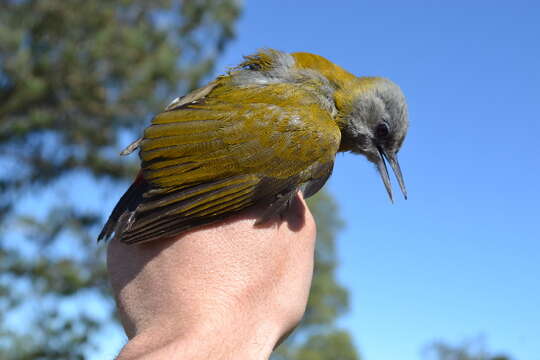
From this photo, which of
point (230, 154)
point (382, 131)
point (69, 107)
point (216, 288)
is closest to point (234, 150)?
point (230, 154)

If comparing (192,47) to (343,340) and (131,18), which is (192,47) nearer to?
(131,18)

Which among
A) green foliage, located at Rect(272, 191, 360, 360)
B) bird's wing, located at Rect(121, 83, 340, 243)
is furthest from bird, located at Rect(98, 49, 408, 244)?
green foliage, located at Rect(272, 191, 360, 360)

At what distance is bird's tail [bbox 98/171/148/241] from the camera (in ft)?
10.8

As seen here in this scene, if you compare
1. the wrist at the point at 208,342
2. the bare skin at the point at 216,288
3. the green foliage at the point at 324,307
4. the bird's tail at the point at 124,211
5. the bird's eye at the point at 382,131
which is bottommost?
the wrist at the point at 208,342

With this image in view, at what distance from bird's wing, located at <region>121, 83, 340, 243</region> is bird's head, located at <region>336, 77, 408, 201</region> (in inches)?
24.9

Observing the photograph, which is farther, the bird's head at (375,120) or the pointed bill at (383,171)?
the pointed bill at (383,171)

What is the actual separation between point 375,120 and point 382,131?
161 millimetres

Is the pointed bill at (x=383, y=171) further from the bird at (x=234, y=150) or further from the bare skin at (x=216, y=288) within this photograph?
the bare skin at (x=216, y=288)

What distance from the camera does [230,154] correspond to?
11.7ft

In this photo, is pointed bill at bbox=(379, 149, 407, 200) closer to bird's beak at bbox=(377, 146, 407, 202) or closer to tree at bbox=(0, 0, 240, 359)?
bird's beak at bbox=(377, 146, 407, 202)

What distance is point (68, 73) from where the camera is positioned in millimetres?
12984

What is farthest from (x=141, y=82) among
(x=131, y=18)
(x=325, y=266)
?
(x=325, y=266)

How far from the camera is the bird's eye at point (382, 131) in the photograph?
477cm

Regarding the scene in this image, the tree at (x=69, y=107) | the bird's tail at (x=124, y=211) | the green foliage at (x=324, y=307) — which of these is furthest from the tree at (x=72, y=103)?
the green foliage at (x=324, y=307)
